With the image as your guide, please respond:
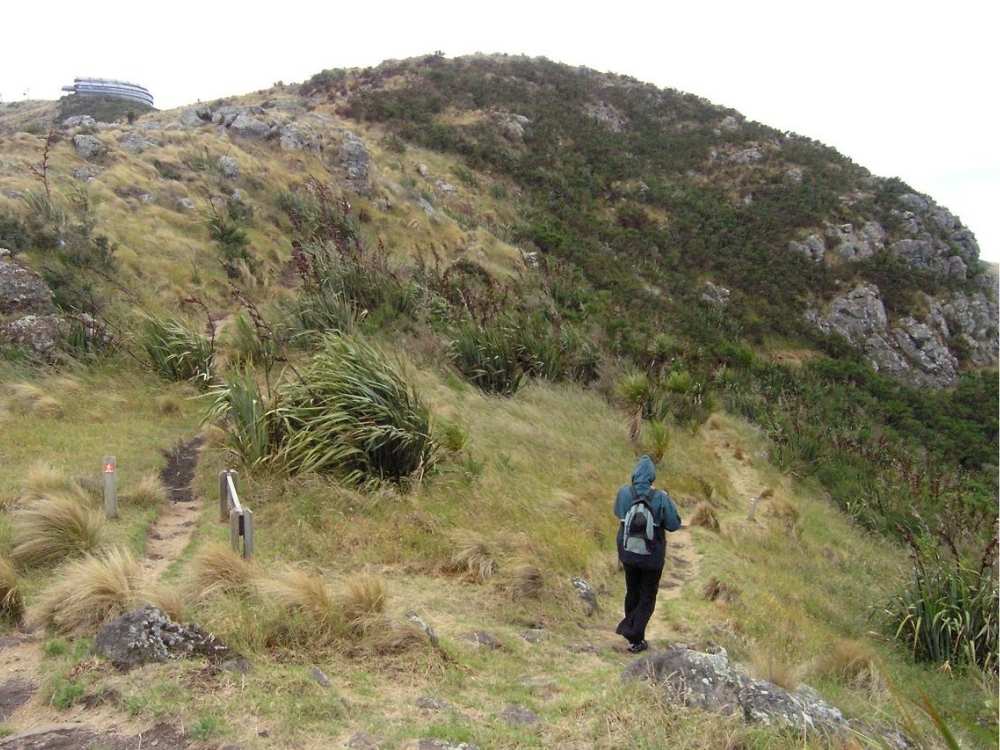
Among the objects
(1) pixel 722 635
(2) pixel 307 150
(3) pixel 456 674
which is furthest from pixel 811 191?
(3) pixel 456 674

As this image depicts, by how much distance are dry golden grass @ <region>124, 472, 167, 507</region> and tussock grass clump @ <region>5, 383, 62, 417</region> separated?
2.35 metres

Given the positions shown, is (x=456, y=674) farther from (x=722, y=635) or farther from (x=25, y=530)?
(x=25, y=530)

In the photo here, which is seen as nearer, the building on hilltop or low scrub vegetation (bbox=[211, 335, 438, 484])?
low scrub vegetation (bbox=[211, 335, 438, 484])

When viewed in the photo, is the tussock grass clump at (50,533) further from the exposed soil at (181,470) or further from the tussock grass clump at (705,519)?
the tussock grass clump at (705,519)

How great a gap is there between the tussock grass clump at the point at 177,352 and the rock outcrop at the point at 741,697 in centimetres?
783

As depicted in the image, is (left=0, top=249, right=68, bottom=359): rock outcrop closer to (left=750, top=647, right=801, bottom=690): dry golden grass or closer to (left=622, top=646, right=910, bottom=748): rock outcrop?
(left=622, top=646, right=910, bottom=748): rock outcrop

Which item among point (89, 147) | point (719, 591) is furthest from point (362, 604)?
point (89, 147)

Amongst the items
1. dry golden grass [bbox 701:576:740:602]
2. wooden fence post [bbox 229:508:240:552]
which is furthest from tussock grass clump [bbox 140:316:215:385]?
dry golden grass [bbox 701:576:740:602]

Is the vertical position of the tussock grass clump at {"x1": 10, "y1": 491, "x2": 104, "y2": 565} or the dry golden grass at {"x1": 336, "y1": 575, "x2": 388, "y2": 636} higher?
the dry golden grass at {"x1": 336, "y1": 575, "x2": 388, "y2": 636}

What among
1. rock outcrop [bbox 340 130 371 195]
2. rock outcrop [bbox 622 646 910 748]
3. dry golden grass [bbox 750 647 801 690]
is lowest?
dry golden grass [bbox 750 647 801 690]

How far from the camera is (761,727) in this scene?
10.5 feet

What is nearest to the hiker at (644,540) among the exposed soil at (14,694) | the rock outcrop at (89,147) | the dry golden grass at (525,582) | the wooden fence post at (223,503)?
the dry golden grass at (525,582)

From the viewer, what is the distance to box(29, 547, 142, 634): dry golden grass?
3.86m

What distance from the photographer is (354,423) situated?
7.05 metres
